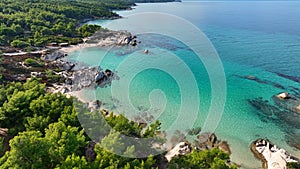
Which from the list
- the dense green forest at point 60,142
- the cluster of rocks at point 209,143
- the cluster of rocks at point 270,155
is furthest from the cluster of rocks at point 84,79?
the cluster of rocks at point 270,155

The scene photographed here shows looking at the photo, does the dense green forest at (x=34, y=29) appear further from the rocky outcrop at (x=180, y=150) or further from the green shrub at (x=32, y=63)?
the rocky outcrop at (x=180, y=150)

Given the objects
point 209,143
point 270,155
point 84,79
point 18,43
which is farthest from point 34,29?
point 270,155

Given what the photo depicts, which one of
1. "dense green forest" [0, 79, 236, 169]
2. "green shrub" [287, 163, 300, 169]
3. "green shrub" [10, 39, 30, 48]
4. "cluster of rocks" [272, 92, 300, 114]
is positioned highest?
"dense green forest" [0, 79, 236, 169]

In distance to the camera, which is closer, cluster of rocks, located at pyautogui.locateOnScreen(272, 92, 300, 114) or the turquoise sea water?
the turquoise sea water

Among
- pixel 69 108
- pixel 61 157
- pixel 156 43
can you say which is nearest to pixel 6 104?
pixel 69 108

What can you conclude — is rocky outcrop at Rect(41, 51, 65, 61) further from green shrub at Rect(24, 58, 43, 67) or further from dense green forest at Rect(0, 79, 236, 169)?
dense green forest at Rect(0, 79, 236, 169)

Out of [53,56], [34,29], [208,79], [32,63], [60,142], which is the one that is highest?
[60,142]

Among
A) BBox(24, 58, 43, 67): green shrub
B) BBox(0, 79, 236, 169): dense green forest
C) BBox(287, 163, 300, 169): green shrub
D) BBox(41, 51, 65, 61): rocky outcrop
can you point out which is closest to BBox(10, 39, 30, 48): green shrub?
BBox(41, 51, 65, 61): rocky outcrop

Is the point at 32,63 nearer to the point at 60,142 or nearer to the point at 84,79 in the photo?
the point at 84,79

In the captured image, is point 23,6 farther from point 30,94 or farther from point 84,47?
point 30,94
